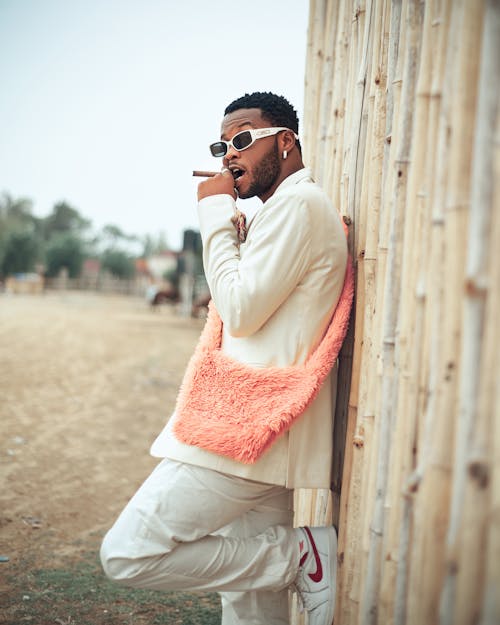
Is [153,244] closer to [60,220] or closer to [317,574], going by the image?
[60,220]

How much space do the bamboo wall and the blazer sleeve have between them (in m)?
0.27

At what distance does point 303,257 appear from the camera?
67.6 inches

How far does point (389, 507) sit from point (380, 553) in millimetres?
151

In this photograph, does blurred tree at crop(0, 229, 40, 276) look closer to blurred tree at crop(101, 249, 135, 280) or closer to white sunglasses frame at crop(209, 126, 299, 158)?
blurred tree at crop(101, 249, 135, 280)

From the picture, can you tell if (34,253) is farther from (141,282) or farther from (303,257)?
(303,257)

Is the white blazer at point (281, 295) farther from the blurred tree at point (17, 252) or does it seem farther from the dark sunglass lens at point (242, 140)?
the blurred tree at point (17, 252)

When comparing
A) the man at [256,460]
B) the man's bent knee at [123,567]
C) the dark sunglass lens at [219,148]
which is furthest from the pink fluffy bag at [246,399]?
the dark sunglass lens at [219,148]

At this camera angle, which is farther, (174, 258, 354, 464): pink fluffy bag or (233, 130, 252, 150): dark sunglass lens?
(233, 130, 252, 150): dark sunglass lens

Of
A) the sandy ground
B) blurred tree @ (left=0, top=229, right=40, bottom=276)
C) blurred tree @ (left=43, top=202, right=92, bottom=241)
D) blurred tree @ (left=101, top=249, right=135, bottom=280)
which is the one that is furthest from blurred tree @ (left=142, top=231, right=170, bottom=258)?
the sandy ground

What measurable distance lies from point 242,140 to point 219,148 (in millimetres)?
102

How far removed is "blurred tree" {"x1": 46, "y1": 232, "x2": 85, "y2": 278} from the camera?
48.1 metres

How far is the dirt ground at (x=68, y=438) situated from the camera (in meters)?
3.33

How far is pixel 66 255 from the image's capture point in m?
48.1

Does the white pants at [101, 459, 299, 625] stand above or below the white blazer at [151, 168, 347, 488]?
below
